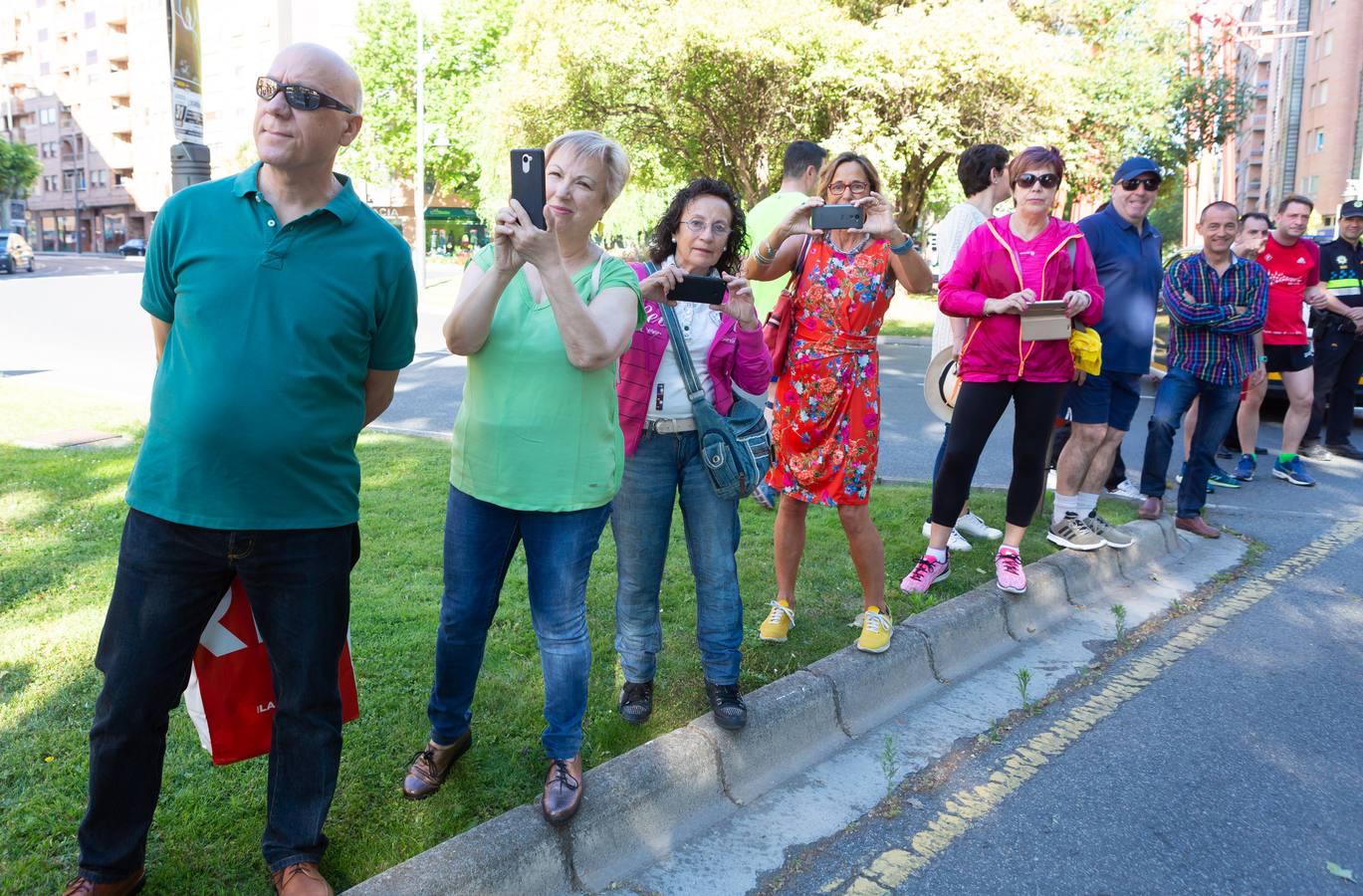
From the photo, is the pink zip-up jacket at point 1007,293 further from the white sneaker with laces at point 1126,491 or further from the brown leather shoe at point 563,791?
the brown leather shoe at point 563,791

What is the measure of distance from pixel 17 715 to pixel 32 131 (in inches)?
4024

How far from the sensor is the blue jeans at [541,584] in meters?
2.73

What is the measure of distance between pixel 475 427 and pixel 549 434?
0.21 meters

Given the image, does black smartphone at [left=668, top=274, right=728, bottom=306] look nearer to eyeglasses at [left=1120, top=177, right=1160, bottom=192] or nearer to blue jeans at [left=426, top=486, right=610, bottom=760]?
blue jeans at [left=426, top=486, right=610, bottom=760]

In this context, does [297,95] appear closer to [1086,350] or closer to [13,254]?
[1086,350]

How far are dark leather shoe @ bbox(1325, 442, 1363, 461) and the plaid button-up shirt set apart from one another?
10.6ft

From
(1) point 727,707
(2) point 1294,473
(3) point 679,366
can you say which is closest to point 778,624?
(1) point 727,707

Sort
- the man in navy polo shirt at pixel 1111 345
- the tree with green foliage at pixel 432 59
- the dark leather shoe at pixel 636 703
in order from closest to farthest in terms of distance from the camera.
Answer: the dark leather shoe at pixel 636 703 < the man in navy polo shirt at pixel 1111 345 < the tree with green foliage at pixel 432 59

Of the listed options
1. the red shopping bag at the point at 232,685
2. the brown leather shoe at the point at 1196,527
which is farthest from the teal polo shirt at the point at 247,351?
the brown leather shoe at the point at 1196,527

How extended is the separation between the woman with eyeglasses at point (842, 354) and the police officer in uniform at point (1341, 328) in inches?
239

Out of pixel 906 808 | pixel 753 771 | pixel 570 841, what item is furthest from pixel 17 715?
pixel 906 808

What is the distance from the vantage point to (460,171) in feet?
144

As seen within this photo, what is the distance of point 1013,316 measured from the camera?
4672 mm

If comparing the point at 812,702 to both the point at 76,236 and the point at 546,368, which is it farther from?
the point at 76,236
